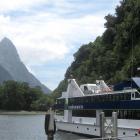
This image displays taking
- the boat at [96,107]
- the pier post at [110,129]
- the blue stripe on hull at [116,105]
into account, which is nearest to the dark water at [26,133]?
the boat at [96,107]

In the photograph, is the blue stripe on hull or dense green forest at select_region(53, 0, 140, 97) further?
dense green forest at select_region(53, 0, 140, 97)

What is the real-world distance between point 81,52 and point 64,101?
7958 cm

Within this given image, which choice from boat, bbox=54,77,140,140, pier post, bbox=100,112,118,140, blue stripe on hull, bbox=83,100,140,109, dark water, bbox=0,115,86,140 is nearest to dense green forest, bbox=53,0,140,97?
boat, bbox=54,77,140,140

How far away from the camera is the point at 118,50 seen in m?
95.9

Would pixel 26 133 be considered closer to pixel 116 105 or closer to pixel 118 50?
Answer: pixel 116 105

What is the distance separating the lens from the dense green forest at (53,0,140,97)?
86.2 meters

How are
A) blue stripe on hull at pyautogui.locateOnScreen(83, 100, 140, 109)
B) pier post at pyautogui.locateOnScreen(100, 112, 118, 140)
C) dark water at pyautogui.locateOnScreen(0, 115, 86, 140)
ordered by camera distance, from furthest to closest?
dark water at pyautogui.locateOnScreen(0, 115, 86, 140)
blue stripe on hull at pyautogui.locateOnScreen(83, 100, 140, 109)
pier post at pyautogui.locateOnScreen(100, 112, 118, 140)

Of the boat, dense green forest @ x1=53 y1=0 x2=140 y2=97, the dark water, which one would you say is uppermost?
dense green forest @ x1=53 y1=0 x2=140 y2=97

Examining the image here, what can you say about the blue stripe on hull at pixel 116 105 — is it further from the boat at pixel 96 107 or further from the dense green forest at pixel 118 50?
the dense green forest at pixel 118 50

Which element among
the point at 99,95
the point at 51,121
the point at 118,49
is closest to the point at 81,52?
the point at 118,49

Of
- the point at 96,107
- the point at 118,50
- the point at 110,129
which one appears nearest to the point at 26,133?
the point at 96,107

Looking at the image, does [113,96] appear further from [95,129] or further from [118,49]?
[118,49]

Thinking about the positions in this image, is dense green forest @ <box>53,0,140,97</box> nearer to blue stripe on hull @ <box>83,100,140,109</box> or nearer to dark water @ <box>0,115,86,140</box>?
dark water @ <box>0,115,86,140</box>

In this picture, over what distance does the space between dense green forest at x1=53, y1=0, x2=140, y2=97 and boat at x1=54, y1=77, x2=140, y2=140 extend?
10.7 metres
